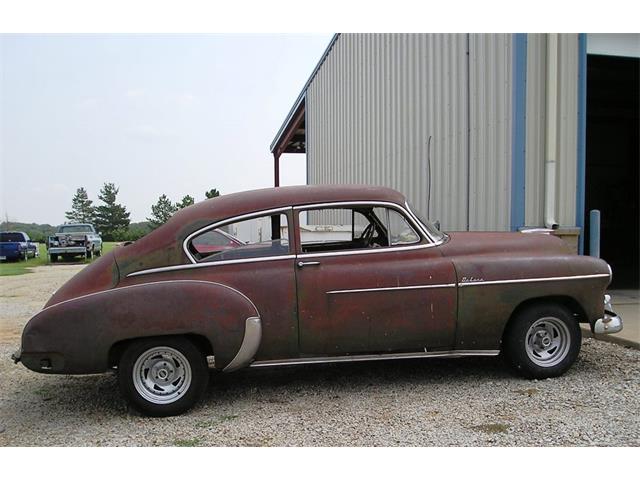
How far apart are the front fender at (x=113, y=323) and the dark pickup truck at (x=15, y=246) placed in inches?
776

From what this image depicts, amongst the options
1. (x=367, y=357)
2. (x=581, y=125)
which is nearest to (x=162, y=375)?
(x=367, y=357)

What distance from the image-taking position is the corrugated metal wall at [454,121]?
22.7 feet

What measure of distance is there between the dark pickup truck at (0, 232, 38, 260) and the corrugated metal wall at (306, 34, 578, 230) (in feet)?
51.2

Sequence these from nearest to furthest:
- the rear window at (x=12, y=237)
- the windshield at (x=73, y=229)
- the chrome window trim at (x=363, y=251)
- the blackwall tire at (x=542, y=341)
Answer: the chrome window trim at (x=363, y=251) → the blackwall tire at (x=542, y=341) → the windshield at (x=73, y=229) → the rear window at (x=12, y=237)

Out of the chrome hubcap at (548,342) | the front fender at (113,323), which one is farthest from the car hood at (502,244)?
the front fender at (113,323)

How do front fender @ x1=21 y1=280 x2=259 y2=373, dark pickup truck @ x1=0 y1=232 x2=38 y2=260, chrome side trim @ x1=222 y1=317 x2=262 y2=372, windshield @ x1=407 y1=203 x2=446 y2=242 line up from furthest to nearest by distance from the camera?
1. dark pickup truck @ x1=0 y1=232 x2=38 y2=260
2. windshield @ x1=407 y1=203 x2=446 y2=242
3. chrome side trim @ x1=222 y1=317 x2=262 y2=372
4. front fender @ x1=21 y1=280 x2=259 y2=373

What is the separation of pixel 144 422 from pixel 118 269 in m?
A: 1.15

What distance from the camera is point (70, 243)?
19.5m

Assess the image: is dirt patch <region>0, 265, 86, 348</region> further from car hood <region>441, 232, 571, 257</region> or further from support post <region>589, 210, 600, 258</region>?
support post <region>589, 210, 600, 258</region>

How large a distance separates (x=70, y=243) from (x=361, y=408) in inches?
729

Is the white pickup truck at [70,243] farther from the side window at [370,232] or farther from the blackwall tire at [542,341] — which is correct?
the blackwall tire at [542,341]

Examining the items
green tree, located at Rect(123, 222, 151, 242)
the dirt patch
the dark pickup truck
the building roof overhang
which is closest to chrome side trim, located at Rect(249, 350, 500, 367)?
green tree, located at Rect(123, 222, 151, 242)

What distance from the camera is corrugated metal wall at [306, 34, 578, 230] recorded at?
22.7 feet

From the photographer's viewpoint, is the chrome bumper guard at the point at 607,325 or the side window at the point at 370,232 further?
the chrome bumper guard at the point at 607,325
